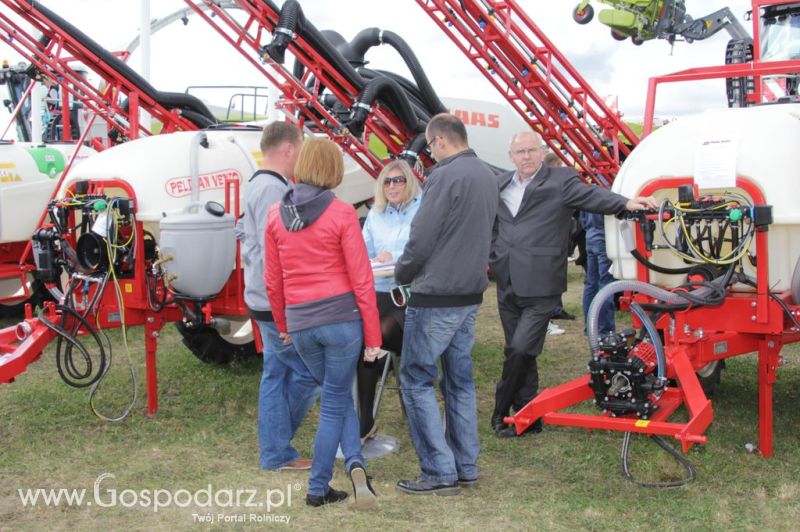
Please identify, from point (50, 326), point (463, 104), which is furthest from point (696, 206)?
Answer: point (463, 104)

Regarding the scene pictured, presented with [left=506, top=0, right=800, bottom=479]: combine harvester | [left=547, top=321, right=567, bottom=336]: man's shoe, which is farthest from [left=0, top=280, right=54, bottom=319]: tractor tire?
[left=506, top=0, right=800, bottom=479]: combine harvester

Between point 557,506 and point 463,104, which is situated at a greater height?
point 463,104

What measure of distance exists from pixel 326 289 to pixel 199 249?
1.69m

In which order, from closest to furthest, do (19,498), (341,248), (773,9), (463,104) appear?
1. (341,248)
2. (19,498)
3. (773,9)
4. (463,104)

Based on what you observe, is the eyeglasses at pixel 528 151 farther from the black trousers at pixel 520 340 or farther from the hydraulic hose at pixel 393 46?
the hydraulic hose at pixel 393 46

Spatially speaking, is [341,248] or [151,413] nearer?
[341,248]

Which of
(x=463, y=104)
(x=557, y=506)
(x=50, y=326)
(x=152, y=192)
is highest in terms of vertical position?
(x=463, y=104)

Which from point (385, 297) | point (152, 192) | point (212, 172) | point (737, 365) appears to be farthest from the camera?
point (737, 365)

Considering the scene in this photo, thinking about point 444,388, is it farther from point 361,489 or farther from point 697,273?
point 697,273

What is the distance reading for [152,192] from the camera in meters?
5.42

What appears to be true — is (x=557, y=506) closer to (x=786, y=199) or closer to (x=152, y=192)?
(x=786, y=199)

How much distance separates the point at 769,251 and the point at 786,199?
30 centimetres

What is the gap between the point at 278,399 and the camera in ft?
14.8

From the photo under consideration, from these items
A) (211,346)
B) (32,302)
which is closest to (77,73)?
(32,302)
